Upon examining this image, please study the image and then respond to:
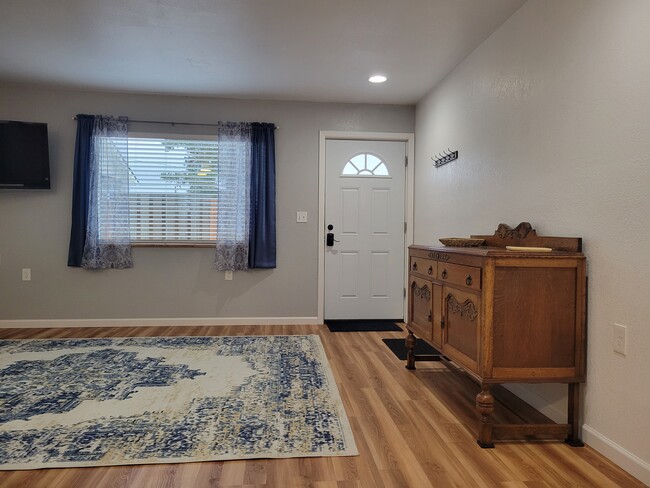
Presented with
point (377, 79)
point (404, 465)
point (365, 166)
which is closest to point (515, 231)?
point (404, 465)

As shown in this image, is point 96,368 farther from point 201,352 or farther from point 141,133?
point 141,133

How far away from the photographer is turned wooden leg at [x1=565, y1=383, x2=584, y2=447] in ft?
6.43

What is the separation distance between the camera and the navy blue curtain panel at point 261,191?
170 inches

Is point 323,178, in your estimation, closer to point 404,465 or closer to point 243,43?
point 243,43

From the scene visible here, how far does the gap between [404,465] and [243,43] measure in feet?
9.44

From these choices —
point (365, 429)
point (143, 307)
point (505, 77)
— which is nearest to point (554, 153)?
point (505, 77)

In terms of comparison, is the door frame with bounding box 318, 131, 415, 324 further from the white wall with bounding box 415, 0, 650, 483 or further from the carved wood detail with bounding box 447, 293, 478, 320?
the carved wood detail with bounding box 447, 293, 478, 320

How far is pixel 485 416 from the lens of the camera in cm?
195

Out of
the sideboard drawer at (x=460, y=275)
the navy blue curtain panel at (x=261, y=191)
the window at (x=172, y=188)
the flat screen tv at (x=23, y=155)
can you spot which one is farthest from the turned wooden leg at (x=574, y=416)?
the flat screen tv at (x=23, y=155)

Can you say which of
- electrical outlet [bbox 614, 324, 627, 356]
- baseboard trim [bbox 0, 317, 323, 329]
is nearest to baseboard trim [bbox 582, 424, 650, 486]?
electrical outlet [bbox 614, 324, 627, 356]

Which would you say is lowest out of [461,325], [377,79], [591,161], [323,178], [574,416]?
[574,416]

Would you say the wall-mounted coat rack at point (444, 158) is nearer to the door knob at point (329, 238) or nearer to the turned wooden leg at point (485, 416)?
the door knob at point (329, 238)

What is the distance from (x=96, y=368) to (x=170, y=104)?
267 cm

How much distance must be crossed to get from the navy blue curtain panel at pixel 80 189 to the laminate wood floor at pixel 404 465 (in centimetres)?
286
